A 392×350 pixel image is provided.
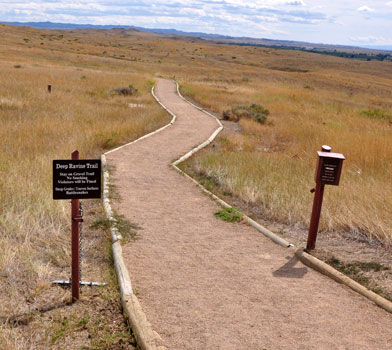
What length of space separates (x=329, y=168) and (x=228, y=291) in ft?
5.92

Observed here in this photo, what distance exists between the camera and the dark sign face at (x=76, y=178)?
3766 millimetres

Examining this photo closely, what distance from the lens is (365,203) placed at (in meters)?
6.35

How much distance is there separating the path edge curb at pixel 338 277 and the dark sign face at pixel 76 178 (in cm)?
258

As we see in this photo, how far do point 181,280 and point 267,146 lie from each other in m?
8.56

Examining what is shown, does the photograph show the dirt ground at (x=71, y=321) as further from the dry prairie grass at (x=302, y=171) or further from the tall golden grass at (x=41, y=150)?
the dry prairie grass at (x=302, y=171)

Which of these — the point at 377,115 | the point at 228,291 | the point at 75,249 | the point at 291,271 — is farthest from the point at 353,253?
the point at 377,115

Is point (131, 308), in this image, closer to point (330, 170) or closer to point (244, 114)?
point (330, 170)

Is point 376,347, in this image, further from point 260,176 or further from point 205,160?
point 205,160

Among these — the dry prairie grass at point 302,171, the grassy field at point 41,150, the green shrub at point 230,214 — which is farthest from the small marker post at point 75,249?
the dry prairie grass at point 302,171

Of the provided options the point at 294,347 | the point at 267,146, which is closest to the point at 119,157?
the point at 267,146

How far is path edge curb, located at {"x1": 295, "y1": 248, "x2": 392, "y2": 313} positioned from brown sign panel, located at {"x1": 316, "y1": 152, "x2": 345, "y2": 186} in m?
0.89

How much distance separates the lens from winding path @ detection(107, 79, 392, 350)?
3646 mm

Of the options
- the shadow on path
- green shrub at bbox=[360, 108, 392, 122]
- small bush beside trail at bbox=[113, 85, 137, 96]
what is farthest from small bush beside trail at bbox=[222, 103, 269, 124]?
the shadow on path

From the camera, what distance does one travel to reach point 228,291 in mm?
4395
